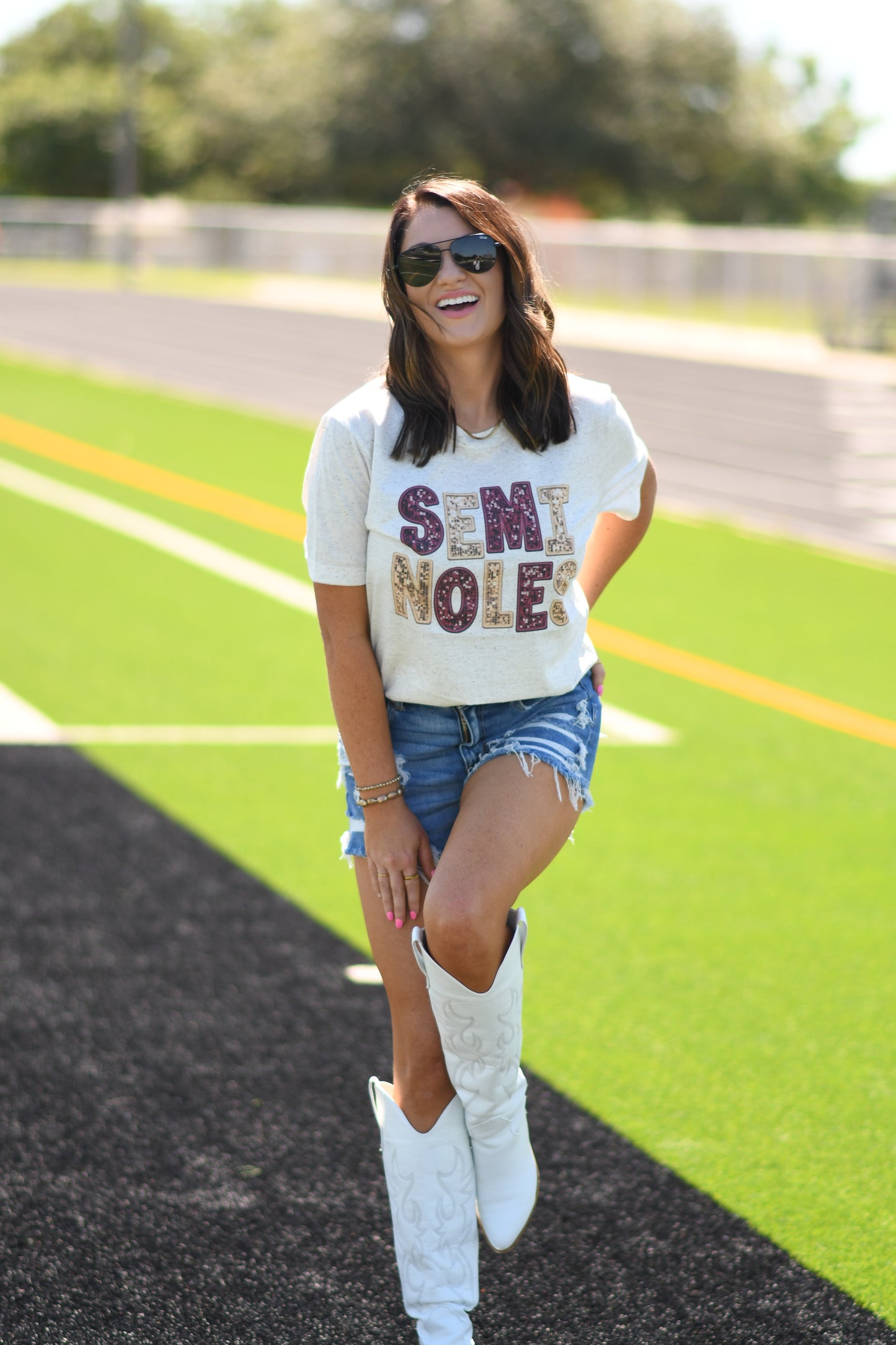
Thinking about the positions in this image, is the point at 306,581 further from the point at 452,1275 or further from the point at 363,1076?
the point at 452,1275

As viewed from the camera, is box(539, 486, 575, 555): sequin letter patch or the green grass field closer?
box(539, 486, 575, 555): sequin letter patch

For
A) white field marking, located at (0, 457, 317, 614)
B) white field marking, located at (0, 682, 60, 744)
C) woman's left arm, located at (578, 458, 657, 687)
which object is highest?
woman's left arm, located at (578, 458, 657, 687)

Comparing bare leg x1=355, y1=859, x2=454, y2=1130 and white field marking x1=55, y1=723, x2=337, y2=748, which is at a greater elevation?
bare leg x1=355, y1=859, x2=454, y2=1130

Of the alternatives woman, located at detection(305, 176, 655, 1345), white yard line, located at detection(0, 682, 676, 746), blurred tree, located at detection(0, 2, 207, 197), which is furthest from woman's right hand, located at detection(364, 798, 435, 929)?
blurred tree, located at detection(0, 2, 207, 197)

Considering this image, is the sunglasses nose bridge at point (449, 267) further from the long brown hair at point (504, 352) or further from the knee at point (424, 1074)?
the knee at point (424, 1074)

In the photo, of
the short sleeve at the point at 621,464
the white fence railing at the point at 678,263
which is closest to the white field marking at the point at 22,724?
the white fence railing at the point at 678,263

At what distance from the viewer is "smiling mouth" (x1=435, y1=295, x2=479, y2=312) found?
292cm

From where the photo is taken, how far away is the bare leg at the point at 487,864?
9.27 ft

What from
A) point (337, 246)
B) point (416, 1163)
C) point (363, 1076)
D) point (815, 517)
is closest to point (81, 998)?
point (363, 1076)

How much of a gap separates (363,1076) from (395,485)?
1830 mm

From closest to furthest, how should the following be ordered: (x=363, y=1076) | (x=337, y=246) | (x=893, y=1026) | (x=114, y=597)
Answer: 1. (x=363, y=1076)
2. (x=893, y=1026)
3. (x=114, y=597)
4. (x=337, y=246)

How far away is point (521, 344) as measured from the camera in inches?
117

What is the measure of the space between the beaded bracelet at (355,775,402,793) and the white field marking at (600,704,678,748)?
3967 mm

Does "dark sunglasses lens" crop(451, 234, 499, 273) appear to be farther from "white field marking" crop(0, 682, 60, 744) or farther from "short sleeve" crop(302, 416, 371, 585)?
"white field marking" crop(0, 682, 60, 744)
